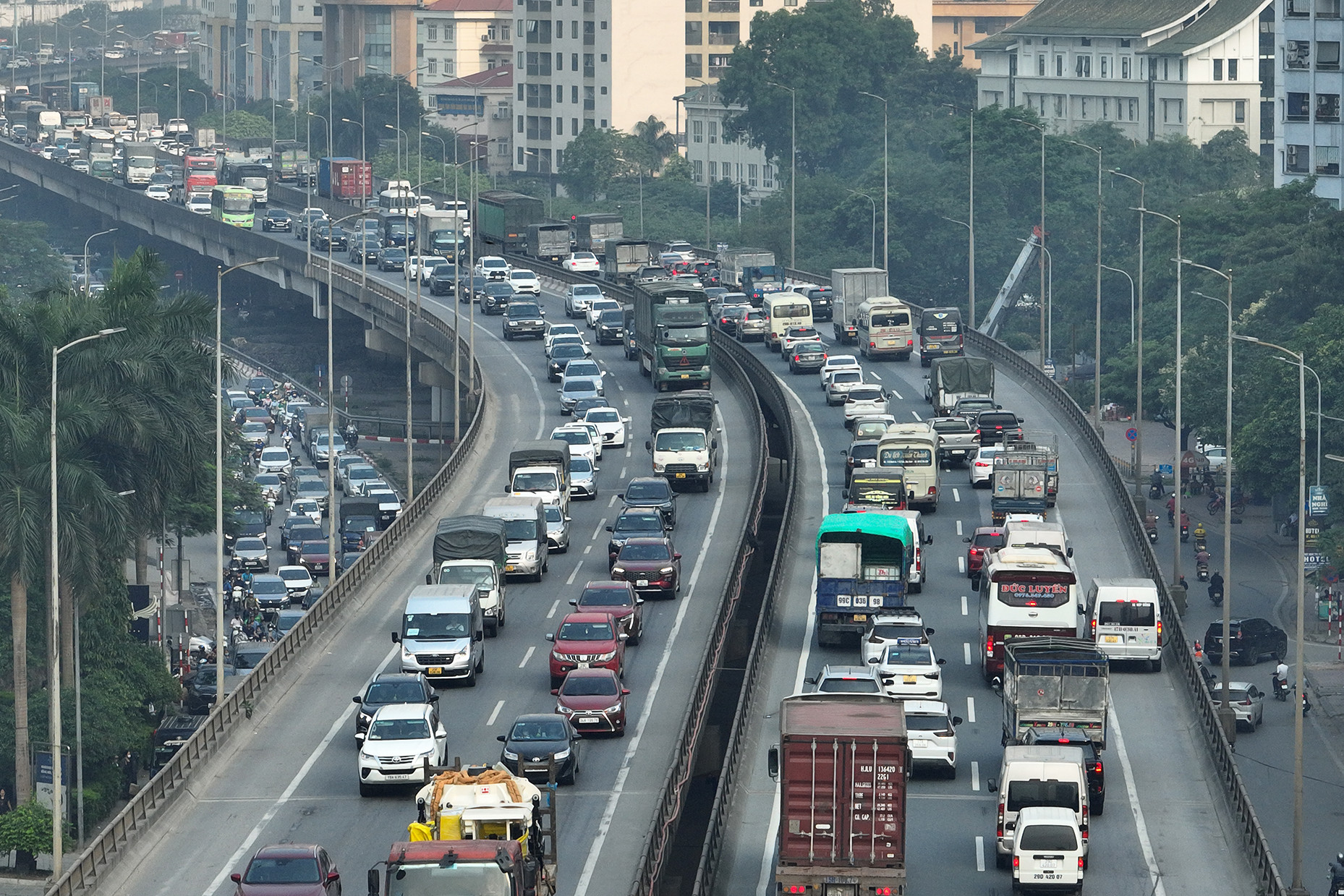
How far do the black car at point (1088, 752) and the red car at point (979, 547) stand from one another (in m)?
16.5

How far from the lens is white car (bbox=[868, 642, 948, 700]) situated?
49406mm

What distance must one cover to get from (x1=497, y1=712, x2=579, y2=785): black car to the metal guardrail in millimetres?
6081

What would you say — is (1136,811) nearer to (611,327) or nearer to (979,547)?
(979,547)

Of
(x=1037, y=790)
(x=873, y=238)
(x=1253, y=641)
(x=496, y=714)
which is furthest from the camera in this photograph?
(x=873, y=238)

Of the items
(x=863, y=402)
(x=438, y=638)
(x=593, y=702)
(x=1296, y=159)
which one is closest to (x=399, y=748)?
(x=593, y=702)

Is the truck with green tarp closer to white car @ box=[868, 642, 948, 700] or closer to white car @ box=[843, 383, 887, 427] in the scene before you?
white car @ box=[868, 642, 948, 700]

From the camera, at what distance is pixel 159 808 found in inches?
1709

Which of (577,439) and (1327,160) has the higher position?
(1327,160)

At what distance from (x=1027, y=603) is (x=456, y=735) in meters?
12.8

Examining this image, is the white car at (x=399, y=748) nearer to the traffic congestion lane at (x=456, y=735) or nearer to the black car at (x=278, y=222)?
the traffic congestion lane at (x=456, y=735)

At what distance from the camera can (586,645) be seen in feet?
170

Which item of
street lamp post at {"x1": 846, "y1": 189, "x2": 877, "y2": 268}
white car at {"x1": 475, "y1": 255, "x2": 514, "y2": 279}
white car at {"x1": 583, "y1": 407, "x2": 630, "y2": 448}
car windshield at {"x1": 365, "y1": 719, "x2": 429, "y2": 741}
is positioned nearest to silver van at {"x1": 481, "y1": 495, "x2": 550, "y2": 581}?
car windshield at {"x1": 365, "y1": 719, "x2": 429, "y2": 741}

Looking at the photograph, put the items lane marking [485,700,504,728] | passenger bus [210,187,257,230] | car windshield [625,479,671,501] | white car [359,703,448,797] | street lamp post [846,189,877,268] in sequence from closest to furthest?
white car [359,703,448,797] < lane marking [485,700,504,728] < car windshield [625,479,671,501] < street lamp post [846,189,877,268] < passenger bus [210,187,257,230]

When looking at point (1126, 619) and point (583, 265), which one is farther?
point (583, 265)
